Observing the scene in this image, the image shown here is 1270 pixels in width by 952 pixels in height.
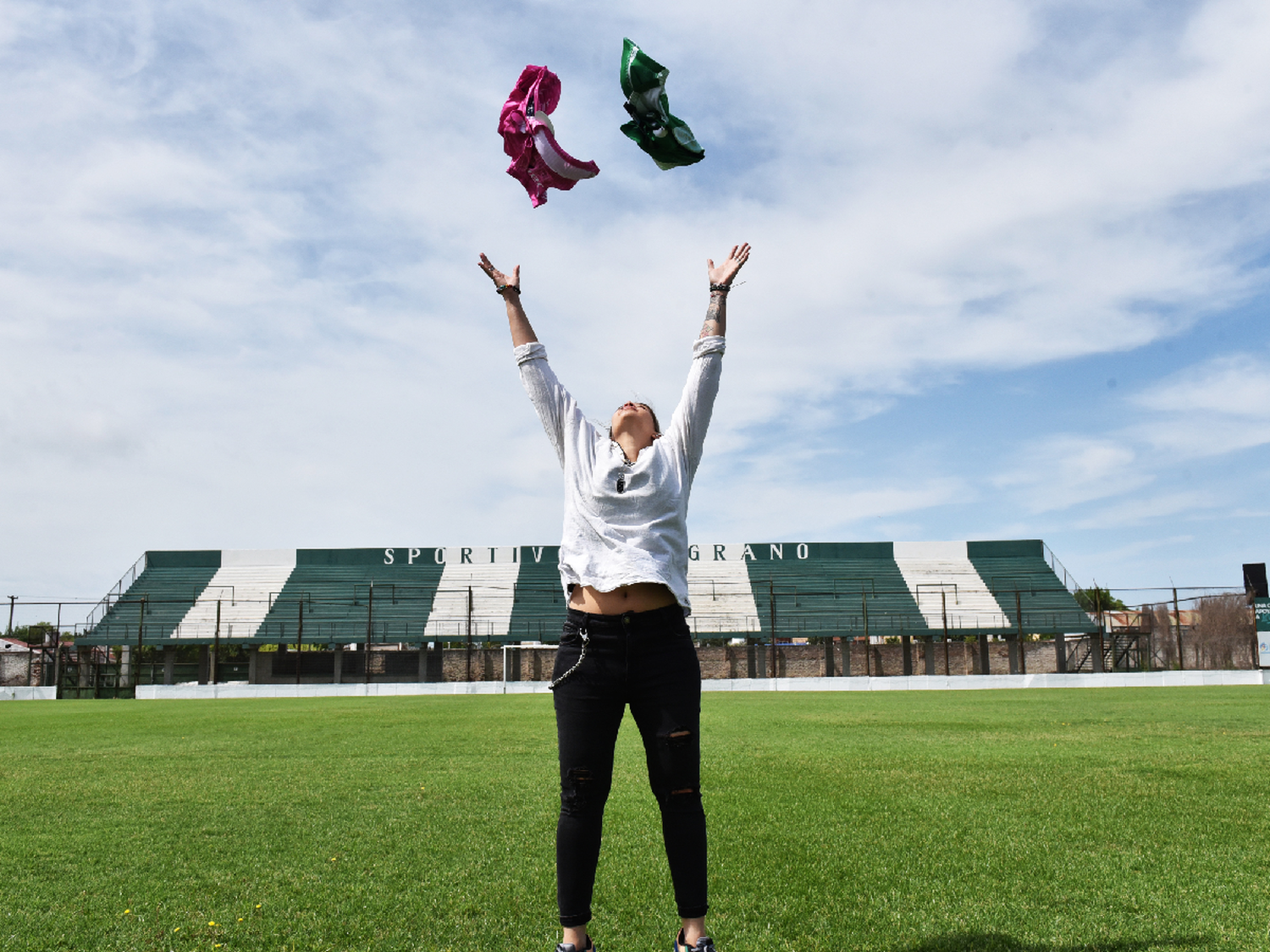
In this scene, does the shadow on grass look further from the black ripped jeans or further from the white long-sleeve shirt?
the white long-sleeve shirt

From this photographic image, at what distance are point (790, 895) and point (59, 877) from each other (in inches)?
125

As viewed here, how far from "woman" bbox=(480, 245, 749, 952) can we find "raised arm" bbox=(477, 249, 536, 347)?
0.59m

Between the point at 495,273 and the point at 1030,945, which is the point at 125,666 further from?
the point at 1030,945

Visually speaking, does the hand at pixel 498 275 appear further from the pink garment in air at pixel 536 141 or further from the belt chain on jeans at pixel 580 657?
the belt chain on jeans at pixel 580 657

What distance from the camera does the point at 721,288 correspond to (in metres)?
3.44

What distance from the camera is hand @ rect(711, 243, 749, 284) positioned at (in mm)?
3449

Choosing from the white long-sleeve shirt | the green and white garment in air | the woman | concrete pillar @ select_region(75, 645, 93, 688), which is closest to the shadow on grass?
the woman

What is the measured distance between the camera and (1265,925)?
3.24 meters

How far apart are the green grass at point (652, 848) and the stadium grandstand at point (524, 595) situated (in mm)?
26121

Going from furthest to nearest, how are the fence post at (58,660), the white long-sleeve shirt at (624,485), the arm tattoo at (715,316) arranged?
the fence post at (58,660) < the arm tattoo at (715,316) < the white long-sleeve shirt at (624,485)

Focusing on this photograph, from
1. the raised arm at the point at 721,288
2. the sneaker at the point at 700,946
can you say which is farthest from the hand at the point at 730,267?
the sneaker at the point at 700,946

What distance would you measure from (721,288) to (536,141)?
3.37ft

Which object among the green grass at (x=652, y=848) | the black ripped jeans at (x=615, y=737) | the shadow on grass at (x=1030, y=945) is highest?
the black ripped jeans at (x=615, y=737)

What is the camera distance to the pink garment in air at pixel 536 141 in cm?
379
